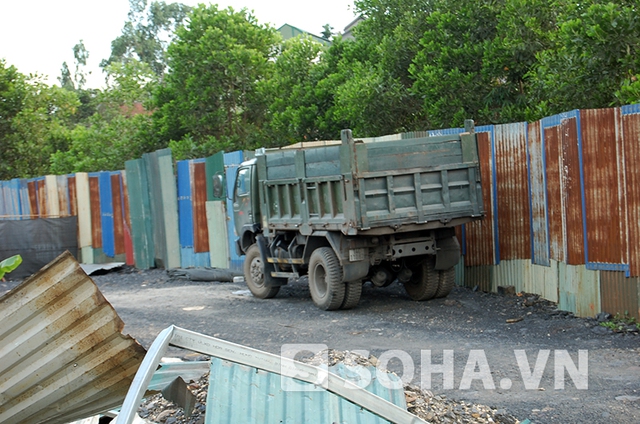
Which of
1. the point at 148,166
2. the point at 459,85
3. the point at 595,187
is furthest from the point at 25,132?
the point at 595,187

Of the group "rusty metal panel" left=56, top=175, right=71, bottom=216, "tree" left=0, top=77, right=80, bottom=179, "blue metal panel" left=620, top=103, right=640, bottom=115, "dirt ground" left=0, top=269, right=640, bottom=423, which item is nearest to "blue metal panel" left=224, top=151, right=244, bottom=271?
"dirt ground" left=0, top=269, right=640, bottom=423

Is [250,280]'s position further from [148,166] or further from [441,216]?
[148,166]

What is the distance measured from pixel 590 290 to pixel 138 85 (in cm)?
3302

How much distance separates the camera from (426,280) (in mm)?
11070

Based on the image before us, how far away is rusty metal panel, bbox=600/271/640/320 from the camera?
8.50 metres

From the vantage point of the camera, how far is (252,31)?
80.6ft

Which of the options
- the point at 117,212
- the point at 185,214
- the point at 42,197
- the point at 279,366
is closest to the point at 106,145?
the point at 42,197

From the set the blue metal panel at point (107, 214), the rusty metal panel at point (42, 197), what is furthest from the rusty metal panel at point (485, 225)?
the rusty metal panel at point (42, 197)

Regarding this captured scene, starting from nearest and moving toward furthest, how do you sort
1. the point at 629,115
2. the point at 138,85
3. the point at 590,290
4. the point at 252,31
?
the point at 629,115 < the point at 590,290 < the point at 252,31 < the point at 138,85

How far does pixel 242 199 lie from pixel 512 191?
478 centimetres

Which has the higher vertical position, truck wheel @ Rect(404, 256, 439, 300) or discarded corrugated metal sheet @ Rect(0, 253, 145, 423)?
discarded corrugated metal sheet @ Rect(0, 253, 145, 423)

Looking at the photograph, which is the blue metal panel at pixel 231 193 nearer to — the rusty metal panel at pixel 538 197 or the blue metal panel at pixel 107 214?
the blue metal panel at pixel 107 214

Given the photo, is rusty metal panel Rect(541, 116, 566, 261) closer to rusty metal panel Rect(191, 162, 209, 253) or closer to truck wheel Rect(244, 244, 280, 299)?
truck wheel Rect(244, 244, 280, 299)

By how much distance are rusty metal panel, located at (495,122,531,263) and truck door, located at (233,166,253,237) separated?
4221mm
